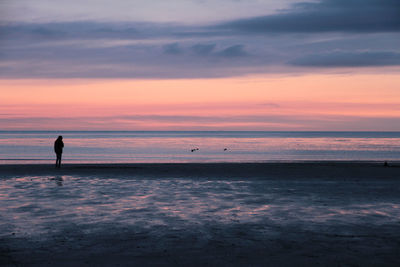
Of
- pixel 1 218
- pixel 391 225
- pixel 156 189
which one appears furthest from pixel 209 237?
pixel 156 189

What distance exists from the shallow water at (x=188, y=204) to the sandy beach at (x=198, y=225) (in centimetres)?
3

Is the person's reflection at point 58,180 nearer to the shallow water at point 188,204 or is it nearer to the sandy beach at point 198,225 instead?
the shallow water at point 188,204

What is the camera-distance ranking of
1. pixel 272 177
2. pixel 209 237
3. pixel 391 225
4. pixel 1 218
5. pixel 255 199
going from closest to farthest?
pixel 209 237 → pixel 391 225 → pixel 1 218 → pixel 255 199 → pixel 272 177

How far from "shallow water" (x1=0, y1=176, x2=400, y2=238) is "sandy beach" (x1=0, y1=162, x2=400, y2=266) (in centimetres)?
3

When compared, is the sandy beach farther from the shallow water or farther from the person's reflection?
the person's reflection

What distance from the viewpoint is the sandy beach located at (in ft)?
26.9

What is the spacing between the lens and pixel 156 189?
1900cm

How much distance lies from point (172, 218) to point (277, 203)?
435 cm

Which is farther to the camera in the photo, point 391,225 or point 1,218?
point 1,218

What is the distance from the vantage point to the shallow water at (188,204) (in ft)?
37.8

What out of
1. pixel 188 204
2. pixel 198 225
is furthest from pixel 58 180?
pixel 198 225

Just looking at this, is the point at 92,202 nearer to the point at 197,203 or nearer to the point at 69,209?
the point at 69,209

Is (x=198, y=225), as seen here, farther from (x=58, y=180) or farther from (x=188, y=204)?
(x=58, y=180)

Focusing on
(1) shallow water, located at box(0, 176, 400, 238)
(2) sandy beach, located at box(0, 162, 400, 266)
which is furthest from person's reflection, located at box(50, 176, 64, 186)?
(2) sandy beach, located at box(0, 162, 400, 266)
